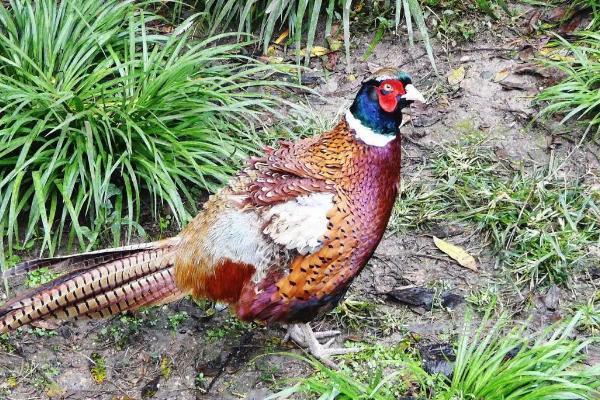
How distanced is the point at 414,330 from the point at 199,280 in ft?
3.42

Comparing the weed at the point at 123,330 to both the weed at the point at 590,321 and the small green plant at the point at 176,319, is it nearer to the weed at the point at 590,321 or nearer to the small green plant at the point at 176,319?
the small green plant at the point at 176,319

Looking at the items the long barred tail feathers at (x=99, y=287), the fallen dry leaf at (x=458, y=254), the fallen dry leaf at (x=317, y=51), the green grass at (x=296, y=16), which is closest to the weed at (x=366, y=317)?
the fallen dry leaf at (x=458, y=254)

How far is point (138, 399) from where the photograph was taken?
387 centimetres

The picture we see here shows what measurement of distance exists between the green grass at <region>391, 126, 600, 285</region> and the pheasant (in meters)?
0.91

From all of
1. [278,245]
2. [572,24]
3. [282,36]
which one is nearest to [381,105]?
[278,245]

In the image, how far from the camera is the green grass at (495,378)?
3350 millimetres

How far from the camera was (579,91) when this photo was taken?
16.1 feet

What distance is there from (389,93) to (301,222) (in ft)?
2.11

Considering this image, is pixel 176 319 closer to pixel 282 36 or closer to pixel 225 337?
pixel 225 337

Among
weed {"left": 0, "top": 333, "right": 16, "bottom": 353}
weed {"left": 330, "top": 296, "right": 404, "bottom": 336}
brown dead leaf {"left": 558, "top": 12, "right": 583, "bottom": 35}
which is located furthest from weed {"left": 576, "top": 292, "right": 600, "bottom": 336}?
weed {"left": 0, "top": 333, "right": 16, "bottom": 353}

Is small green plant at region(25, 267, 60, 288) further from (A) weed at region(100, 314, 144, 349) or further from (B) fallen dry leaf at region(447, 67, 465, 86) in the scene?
(B) fallen dry leaf at region(447, 67, 465, 86)

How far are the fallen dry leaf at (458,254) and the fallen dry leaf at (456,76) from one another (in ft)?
4.09

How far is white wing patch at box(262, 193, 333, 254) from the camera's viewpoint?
11.6ft

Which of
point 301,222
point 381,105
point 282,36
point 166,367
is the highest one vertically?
point 381,105
